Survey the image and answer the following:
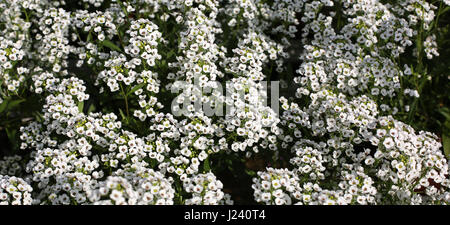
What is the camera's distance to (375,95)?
4.89 meters

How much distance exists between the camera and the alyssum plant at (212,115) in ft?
12.6

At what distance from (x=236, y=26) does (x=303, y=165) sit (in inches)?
94.5

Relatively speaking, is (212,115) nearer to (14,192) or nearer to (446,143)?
(14,192)

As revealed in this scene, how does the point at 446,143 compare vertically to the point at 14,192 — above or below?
above

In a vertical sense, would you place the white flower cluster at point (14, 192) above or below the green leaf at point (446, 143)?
below

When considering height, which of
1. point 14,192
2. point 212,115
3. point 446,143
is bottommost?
point 14,192

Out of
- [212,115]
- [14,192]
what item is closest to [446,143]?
[212,115]

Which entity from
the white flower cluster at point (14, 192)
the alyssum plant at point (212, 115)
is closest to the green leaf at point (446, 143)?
the alyssum plant at point (212, 115)

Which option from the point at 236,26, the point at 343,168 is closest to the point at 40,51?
the point at 236,26

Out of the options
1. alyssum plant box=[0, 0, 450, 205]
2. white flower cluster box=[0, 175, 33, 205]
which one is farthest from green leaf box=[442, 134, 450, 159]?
white flower cluster box=[0, 175, 33, 205]

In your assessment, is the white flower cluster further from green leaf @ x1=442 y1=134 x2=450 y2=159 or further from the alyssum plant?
green leaf @ x1=442 y1=134 x2=450 y2=159

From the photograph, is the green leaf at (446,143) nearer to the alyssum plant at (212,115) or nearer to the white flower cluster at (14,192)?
the alyssum plant at (212,115)

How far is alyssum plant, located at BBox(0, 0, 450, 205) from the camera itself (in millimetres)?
3850

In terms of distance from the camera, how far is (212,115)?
14.9 ft
